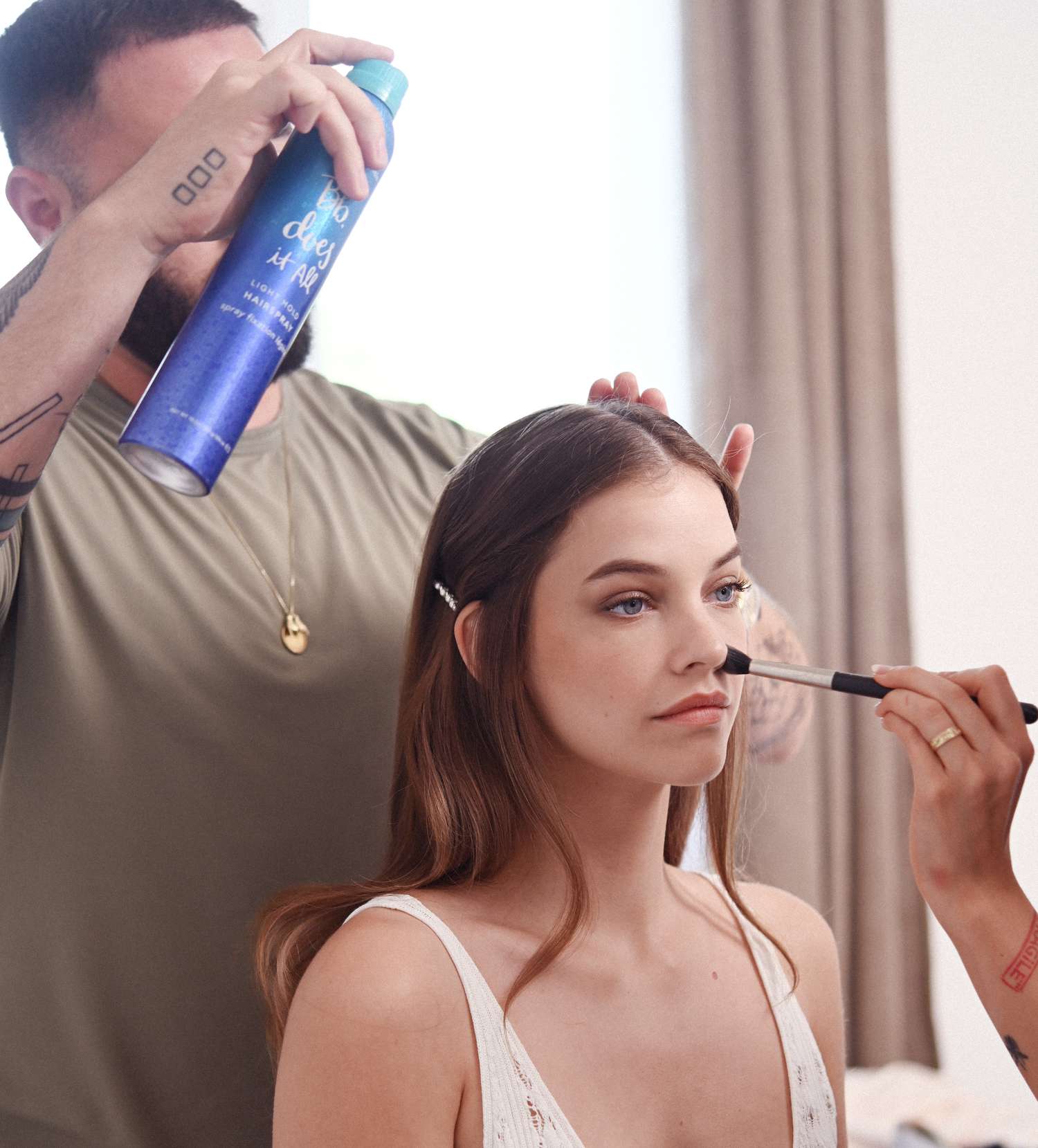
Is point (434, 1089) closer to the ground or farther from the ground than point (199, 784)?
closer to the ground

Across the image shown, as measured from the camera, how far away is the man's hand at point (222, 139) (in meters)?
0.77

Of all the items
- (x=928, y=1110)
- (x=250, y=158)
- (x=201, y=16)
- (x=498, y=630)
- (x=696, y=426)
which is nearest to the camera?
(x=250, y=158)

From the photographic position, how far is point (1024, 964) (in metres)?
0.75

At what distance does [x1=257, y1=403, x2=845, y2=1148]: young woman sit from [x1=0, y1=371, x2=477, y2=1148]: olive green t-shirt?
111 millimetres

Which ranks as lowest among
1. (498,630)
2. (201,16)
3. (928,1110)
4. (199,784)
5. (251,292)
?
(928,1110)

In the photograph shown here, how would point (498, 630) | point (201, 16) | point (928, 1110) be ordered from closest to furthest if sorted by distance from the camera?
point (498, 630) → point (201, 16) → point (928, 1110)

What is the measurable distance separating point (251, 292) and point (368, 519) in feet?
1.36

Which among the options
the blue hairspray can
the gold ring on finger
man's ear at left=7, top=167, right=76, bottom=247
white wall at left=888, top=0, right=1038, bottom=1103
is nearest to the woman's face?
the gold ring on finger

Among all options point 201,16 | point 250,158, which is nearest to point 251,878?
point 250,158

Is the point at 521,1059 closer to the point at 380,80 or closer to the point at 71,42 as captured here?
the point at 380,80

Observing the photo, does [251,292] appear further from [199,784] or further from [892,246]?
[892,246]

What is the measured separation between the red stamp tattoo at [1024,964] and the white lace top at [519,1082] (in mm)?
242

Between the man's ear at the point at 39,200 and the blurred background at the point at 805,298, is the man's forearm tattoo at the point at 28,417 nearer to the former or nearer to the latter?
the man's ear at the point at 39,200

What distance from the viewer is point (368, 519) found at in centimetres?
119
